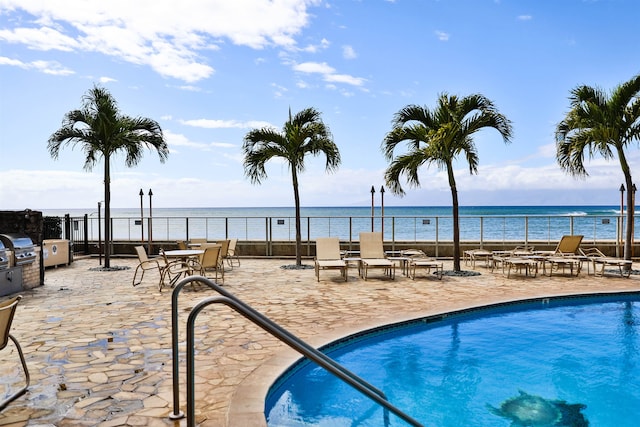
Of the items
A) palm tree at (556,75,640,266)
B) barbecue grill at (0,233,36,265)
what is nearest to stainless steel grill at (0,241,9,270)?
barbecue grill at (0,233,36,265)

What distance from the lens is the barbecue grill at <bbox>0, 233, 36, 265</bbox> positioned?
8.42 metres

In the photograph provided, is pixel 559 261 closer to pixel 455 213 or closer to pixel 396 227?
pixel 455 213

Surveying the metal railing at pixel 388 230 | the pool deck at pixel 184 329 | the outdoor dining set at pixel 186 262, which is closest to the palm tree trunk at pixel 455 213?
the pool deck at pixel 184 329

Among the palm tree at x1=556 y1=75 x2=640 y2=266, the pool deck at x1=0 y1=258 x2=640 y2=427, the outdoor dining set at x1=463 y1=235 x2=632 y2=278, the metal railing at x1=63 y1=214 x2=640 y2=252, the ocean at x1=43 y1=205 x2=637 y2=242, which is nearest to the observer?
the pool deck at x1=0 y1=258 x2=640 y2=427

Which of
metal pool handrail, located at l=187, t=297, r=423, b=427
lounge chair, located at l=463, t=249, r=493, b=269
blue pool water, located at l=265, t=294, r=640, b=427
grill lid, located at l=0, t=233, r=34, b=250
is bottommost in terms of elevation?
blue pool water, located at l=265, t=294, r=640, b=427

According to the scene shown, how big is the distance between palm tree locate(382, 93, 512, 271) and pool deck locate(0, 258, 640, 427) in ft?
8.31

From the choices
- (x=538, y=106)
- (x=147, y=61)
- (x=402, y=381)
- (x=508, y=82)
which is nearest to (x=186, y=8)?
(x=147, y=61)

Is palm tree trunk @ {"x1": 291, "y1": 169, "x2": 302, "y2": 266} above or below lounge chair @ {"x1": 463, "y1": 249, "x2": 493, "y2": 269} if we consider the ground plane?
above

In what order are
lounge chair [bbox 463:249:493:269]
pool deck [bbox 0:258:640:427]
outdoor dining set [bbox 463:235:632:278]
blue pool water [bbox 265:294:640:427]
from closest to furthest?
1. pool deck [bbox 0:258:640:427]
2. blue pool water [bbox 265:294:640:427]
3. outdoor dining set [bbox 463:235:632:278]
4. lounge chair [bbox 463:249:493:269]

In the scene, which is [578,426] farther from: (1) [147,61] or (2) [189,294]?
(1) [147,61]

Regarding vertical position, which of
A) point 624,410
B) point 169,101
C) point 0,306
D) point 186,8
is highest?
point 186,8

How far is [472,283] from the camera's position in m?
9.49

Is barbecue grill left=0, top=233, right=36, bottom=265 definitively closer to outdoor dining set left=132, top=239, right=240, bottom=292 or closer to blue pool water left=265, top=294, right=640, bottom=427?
outdoor dining set left=132, top=239, right=240, bottom=292

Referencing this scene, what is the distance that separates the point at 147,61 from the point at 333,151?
567 cm
